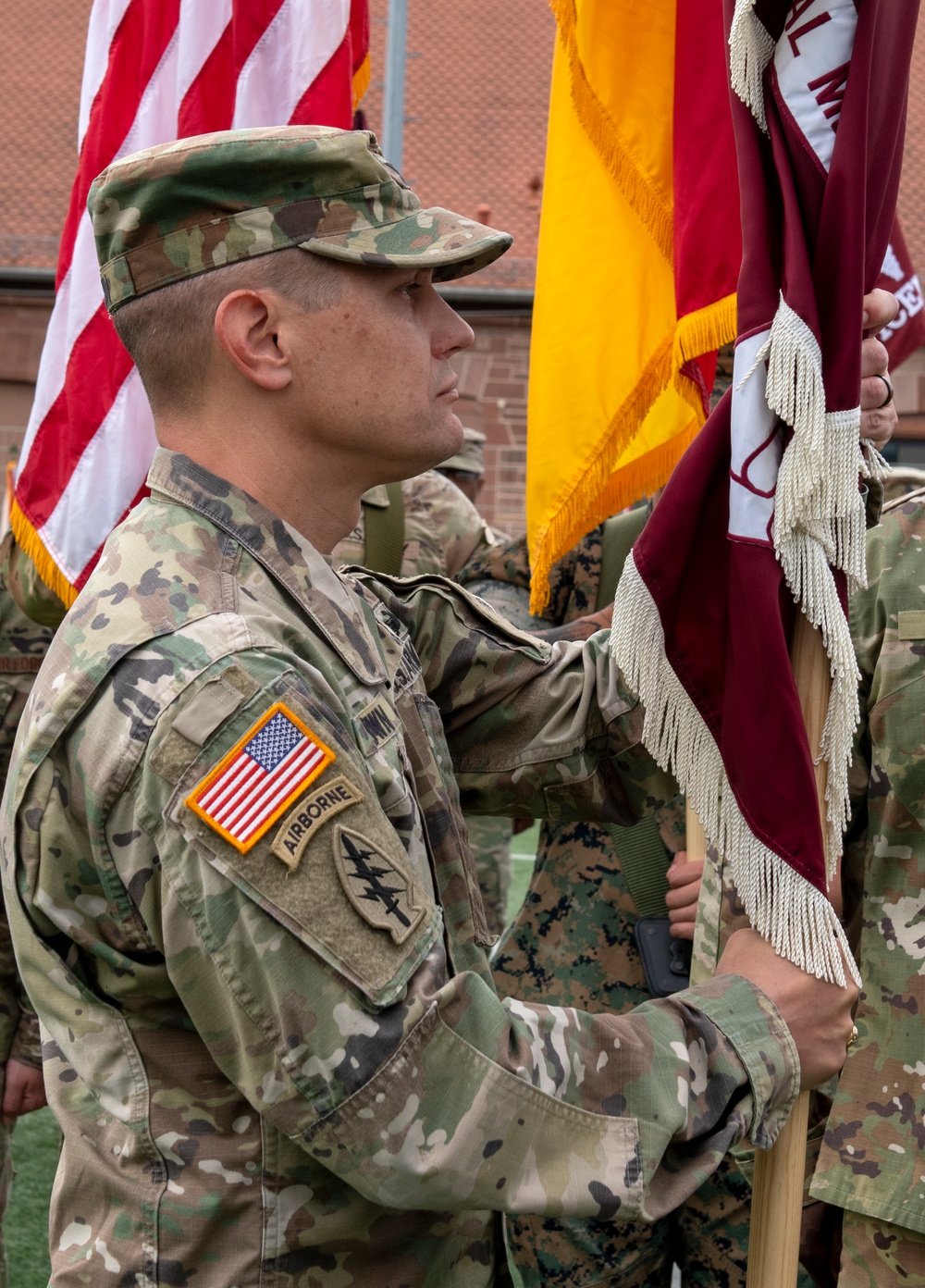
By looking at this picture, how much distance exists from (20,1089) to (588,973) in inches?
55.6

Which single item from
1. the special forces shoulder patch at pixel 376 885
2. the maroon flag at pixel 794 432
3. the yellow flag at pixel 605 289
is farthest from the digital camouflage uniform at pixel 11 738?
the special forces shoulder patch at pixel 376 885

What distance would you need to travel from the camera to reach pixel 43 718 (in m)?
1.38

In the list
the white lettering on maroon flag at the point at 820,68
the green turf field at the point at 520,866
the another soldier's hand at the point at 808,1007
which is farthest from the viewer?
the green turf field at the point at 520,866

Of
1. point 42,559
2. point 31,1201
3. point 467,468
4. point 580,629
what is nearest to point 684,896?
point 580,629

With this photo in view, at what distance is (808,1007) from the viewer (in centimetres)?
153

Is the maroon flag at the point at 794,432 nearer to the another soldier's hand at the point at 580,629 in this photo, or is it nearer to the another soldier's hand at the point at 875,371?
the another soldier's hand at the point at 875,371

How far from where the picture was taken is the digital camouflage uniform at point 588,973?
2.65 metres

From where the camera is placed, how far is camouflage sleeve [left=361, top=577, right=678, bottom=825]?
1.90 metres

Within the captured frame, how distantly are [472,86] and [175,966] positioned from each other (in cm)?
1495

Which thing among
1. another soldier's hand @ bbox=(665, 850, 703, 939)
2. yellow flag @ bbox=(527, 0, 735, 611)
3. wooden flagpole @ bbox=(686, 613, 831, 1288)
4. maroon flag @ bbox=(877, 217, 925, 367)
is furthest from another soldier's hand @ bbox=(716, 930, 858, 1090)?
maroon flag @ bbox=(877, 217, 925, 367)

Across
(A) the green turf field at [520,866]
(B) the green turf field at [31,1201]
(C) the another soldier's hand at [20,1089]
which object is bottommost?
(A) the green turf field at [520,866]

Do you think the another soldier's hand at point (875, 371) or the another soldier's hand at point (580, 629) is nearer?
the another soldier's hand at point (875, 371)

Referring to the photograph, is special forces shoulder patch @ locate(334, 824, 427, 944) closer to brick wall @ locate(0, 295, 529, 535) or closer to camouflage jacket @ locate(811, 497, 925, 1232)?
camouflage jacket @ locate(811, 497, 925, 1232)

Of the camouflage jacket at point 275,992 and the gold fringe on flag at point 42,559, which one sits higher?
the camouflage jacket at point 275,992
